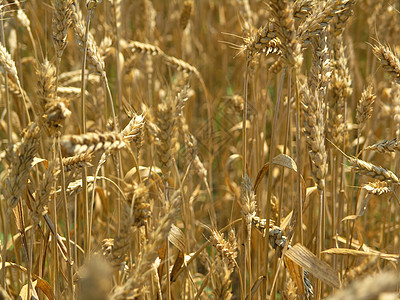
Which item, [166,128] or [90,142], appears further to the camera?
[166,128]

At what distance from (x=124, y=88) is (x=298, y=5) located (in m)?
2.03

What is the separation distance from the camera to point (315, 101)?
4.27ft

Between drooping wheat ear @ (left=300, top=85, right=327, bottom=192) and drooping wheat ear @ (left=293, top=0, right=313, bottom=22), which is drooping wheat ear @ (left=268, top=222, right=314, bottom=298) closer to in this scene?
drooping wheat ear @ (left=300, top=85, right=327, bottom=192)

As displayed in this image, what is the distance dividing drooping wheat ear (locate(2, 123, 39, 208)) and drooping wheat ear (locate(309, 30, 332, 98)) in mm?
860

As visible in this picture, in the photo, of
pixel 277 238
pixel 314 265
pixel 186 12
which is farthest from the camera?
pixel 186 12

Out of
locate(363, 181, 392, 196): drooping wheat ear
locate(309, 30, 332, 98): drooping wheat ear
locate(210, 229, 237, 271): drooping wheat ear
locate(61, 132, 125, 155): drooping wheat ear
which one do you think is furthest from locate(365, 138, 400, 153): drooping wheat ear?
locate(61, 132, 125, 155): drooping wheat ear

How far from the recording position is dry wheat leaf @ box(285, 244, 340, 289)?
1.37 meters

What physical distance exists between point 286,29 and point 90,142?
1.90 ft

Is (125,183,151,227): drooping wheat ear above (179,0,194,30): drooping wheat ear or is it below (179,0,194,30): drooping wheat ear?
below

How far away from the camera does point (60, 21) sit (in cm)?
137

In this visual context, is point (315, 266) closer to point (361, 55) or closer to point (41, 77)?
point (41, 77)

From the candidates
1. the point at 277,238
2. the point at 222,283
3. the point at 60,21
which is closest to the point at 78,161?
→ the point at 60,21

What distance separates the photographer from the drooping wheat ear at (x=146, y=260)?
973 millimetres

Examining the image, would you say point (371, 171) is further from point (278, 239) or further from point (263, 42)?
point (263, 42)
